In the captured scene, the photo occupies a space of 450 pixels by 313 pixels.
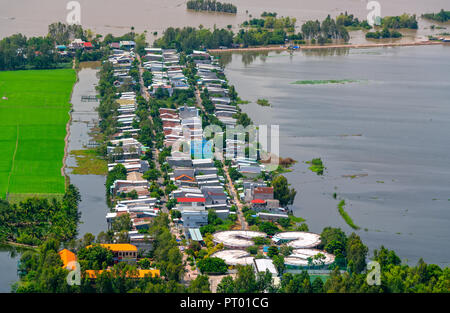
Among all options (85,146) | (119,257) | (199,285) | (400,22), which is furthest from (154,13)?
(199,285)

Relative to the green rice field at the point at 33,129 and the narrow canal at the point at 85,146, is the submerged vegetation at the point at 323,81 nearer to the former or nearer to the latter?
the narrow canal at the point at 85,146

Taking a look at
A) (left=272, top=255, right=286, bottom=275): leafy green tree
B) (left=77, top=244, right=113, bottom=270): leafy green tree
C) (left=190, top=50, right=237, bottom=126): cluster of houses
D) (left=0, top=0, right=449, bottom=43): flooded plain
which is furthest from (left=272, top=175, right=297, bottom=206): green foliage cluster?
(left=0, top=0, right=449, bottom=43): flooded plain

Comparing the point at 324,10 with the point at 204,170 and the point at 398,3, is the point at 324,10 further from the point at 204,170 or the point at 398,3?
the point at 204,170

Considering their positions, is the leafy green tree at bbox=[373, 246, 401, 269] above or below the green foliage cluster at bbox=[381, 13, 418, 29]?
below

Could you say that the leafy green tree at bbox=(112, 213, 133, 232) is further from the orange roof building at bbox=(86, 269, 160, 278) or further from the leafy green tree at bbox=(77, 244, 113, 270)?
the orange roof building at bbox=(86, 269, 160, 278)

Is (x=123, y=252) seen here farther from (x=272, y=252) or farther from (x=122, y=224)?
(x=272, y=252)

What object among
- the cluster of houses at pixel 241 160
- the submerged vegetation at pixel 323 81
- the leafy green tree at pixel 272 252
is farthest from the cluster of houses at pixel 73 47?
the leafy green tree at pixel 272 252

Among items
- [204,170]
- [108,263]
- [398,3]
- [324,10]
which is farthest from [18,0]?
[108,263]
